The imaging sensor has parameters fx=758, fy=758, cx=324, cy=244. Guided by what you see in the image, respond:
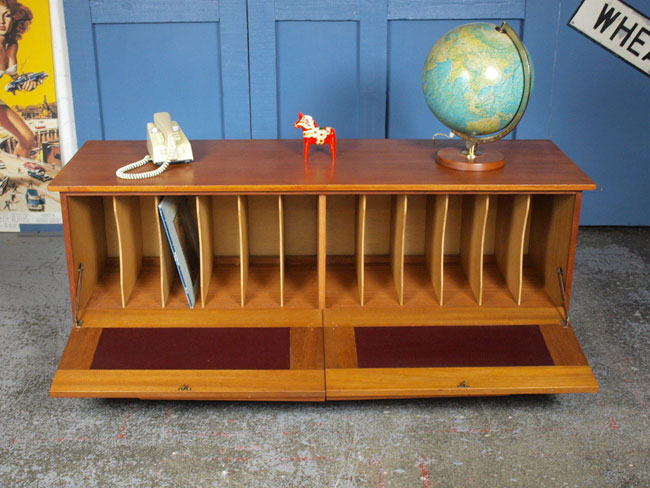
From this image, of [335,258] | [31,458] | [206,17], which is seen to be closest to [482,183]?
[335,258]

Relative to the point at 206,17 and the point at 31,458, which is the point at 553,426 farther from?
the point at 206,17

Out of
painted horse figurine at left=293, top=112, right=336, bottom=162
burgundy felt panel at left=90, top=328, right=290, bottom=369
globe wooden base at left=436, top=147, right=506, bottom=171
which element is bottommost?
burgundy felt panel at left=90, top=328, right=290, bottom=369

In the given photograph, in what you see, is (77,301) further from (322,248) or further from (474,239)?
(474,239)

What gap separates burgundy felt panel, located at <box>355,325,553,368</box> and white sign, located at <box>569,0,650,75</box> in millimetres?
2015

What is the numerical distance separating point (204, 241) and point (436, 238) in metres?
0.82

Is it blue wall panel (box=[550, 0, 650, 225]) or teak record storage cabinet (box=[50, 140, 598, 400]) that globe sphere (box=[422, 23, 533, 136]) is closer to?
teak record storage cabinet (box=[50, 140, 598, 400])

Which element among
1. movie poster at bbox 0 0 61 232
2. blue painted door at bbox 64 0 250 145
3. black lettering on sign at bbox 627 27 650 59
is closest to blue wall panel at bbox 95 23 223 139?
blue painted door at bbox 64 0 250 145

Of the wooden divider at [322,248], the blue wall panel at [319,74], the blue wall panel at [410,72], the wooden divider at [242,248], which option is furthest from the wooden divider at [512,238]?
the blue wall panel at [319,74]

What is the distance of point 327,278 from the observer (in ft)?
9.52

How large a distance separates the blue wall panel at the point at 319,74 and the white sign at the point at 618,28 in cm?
117

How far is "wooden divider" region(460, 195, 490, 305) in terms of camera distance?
105 inches

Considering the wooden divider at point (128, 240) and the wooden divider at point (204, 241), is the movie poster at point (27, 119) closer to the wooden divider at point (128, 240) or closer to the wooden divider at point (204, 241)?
the wooden divider at point (128, 240)

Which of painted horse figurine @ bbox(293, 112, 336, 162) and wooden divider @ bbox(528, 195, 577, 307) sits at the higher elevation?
painted horse figurine @ bbox(293, 112, 336, 162)

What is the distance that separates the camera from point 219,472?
7.47 feet
